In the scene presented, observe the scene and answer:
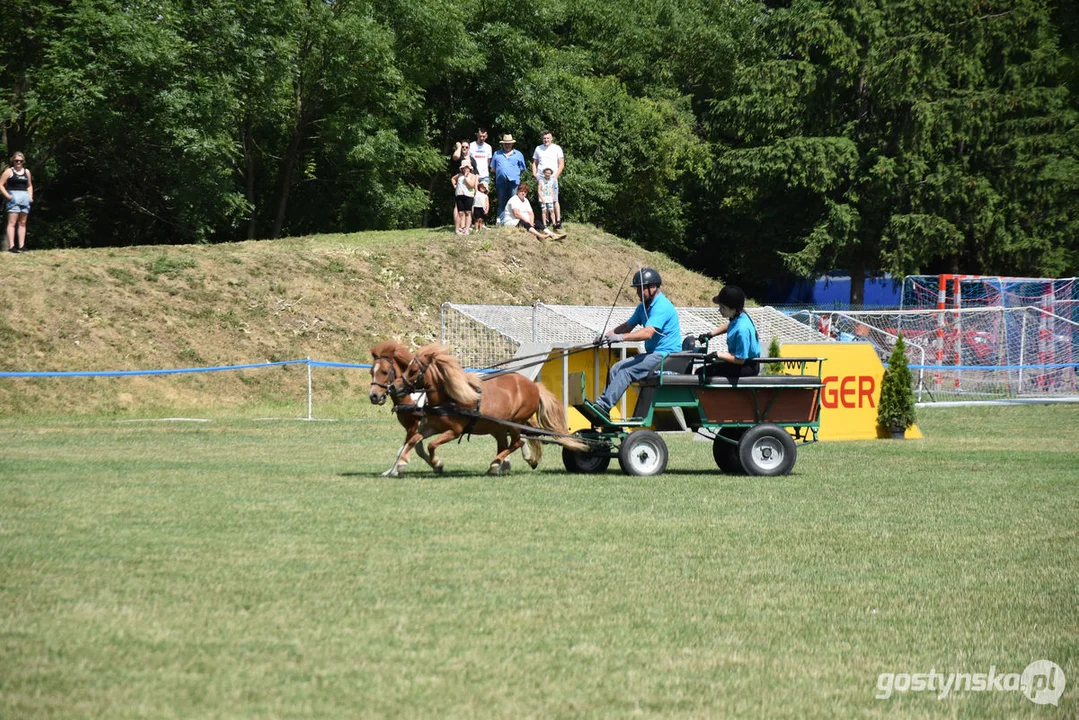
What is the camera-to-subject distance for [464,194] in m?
31.5

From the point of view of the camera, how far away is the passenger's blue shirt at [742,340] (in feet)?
44.2

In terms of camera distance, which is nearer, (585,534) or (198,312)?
(585,534)

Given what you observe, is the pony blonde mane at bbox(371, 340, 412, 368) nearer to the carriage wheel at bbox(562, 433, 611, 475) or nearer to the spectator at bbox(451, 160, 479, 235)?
the carriage wheel at bbox(562, 433, 611, 475)

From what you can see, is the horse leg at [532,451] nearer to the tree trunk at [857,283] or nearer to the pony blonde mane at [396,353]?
the pony blonde mane at [396,353]

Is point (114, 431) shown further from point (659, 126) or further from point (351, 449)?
point (659, 126)

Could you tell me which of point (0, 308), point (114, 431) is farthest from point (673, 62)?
point (114, 431)

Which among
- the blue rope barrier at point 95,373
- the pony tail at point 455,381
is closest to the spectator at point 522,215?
the blue rope barrier at point 95,373

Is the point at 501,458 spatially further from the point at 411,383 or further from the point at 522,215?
the point at 522,215

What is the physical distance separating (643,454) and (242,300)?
16.5 metres

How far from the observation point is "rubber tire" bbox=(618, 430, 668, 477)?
528 inches

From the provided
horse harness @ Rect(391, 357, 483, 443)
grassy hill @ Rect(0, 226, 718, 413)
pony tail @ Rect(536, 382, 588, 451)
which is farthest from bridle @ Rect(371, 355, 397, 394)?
grassy hill @ Rect(0, 226, 718, 413)

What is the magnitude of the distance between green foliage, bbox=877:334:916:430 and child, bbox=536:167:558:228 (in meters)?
13.7

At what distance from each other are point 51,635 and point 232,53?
29350mm

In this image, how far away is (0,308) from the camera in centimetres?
2438
